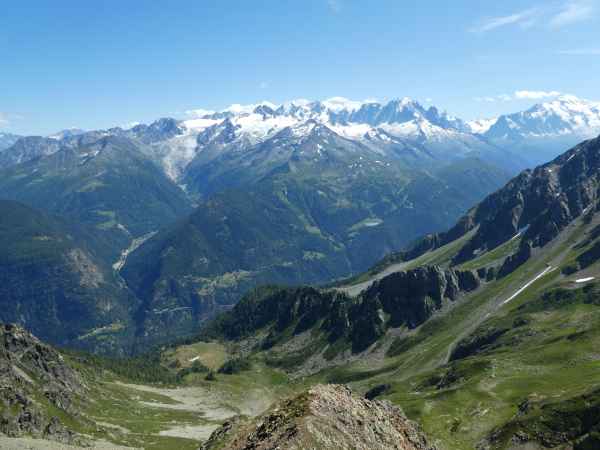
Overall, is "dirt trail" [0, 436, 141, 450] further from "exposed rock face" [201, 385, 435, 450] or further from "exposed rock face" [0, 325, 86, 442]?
"exposed rock face" [201, 385, 435, 450]

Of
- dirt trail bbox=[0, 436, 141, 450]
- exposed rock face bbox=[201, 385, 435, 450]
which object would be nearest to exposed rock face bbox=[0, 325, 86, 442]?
dirt trail bbox=[0, 436, 141, 450]

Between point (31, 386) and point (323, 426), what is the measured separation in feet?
463

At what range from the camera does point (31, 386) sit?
523 feet

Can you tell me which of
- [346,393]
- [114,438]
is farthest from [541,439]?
[114,438]

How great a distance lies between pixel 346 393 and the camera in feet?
171

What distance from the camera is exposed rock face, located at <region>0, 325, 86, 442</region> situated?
12516 cm

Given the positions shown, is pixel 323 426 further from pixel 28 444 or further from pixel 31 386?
pixel 31 386

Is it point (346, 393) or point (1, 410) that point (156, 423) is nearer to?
point (1, 410)

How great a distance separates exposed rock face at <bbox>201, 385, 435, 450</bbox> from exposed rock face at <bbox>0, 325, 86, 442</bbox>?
9579 cm

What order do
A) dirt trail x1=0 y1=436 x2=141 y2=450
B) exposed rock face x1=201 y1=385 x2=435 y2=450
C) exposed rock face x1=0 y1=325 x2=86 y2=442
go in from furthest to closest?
1. exposed rock face x1=0 y1=325 x2=86 y2=442
2. dirt trail x1=0 y1=436 x2=141 y2=450
3. exposed rock face x1=201 y1=385 x2=435 y2=450

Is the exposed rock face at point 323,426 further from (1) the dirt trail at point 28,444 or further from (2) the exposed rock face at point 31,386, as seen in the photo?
(2) the exposed rock face at point 31,386

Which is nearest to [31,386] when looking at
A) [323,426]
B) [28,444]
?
[28,444]

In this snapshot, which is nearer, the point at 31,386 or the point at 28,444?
the point at 28,444

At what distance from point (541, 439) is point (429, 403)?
50.7 metres
